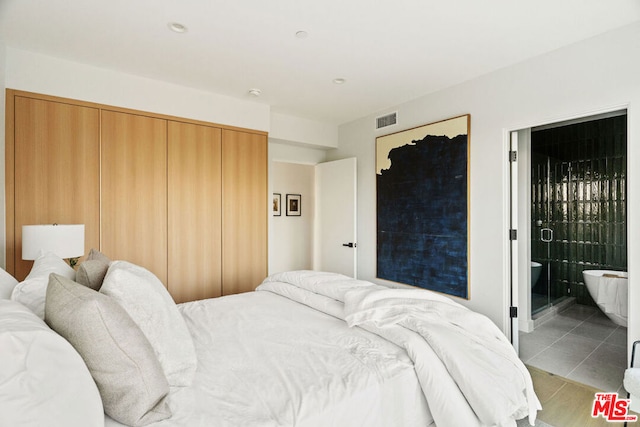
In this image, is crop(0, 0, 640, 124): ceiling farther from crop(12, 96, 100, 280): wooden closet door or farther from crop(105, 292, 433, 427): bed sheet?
crop(105, 292, 433, 427): bed sheet

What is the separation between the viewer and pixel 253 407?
3.91 feet

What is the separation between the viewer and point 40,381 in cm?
83

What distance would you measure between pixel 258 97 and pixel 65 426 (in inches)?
138

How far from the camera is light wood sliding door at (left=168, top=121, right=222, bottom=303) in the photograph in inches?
137

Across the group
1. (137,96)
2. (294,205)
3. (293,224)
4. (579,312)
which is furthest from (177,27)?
(579,312)

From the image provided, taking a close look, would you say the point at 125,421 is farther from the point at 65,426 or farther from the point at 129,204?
the point at 129,204

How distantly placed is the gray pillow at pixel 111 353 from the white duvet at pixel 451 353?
1.08 metres

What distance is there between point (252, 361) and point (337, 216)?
3322 mm

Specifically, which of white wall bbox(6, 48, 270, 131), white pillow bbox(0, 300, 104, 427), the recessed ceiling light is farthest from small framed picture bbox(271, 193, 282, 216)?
white pillow bbox(0, 300, 104, 427)

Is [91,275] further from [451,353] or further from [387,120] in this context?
[387,120]

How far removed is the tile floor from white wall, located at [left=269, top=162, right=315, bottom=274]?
3.39 m

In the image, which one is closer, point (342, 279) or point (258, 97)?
point (342, 279)

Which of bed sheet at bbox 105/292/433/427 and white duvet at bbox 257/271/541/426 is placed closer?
bed sheet at bbox 105/292/433/427

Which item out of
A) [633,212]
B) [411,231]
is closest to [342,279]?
[411,231]
